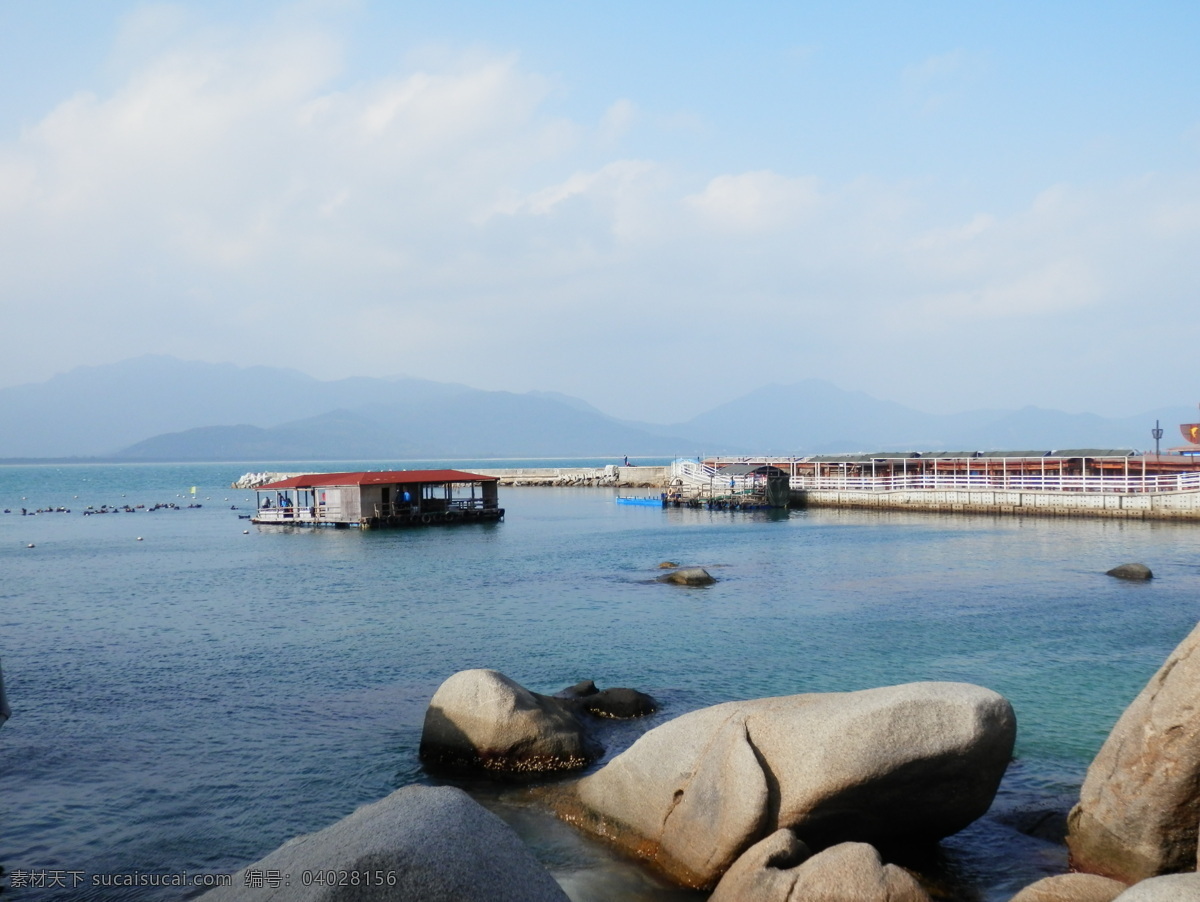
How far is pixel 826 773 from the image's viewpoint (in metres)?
10.0

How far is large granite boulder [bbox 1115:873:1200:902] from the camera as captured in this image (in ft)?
20.9

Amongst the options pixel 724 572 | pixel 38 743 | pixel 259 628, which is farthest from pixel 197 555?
pixel 38 743

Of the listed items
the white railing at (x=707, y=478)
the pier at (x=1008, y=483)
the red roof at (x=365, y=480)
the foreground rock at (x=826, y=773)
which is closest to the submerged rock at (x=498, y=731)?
the foreground rock at (x=826, y=773)

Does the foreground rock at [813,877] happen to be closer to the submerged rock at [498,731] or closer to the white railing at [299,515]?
the submerged rock at [498,731]

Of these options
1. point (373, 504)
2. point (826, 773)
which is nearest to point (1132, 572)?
point (826, 773)

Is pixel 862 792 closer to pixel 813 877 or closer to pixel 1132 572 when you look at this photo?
pixel 813 877

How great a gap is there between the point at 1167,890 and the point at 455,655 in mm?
18696

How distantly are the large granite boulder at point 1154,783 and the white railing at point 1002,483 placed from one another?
5605cm

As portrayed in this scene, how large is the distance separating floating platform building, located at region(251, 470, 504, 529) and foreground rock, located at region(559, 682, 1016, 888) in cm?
5182

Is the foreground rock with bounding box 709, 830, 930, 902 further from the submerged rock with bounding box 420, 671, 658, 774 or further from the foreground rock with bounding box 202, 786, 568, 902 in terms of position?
the submerged rock with bounding box 420, 671, 658, 774

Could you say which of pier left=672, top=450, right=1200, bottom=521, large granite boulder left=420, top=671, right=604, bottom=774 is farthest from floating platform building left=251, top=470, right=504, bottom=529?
large granite boulder left=420, top=671, right=604, bottom=774

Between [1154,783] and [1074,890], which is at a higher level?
[1154,783]

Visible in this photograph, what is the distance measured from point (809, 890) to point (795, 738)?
81.2 inches

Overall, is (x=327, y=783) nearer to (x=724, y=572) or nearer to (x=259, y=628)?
(x=259, y=628)
